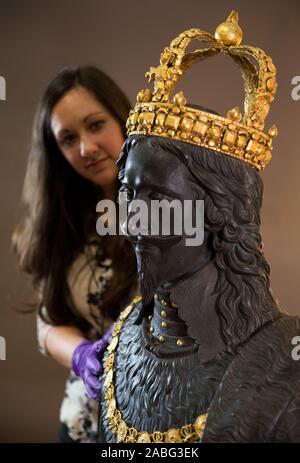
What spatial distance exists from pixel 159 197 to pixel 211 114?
0.17 meters

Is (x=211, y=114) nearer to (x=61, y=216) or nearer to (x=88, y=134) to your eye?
(x=88, y=134)

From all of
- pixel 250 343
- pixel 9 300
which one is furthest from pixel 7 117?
pixel 250 343

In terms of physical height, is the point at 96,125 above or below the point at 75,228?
above

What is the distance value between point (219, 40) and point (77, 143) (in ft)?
2.73

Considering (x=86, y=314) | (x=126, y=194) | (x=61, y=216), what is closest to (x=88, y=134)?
(x=61, y=216)

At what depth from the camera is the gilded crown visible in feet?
3.58

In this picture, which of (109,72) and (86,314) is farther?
(109,72)

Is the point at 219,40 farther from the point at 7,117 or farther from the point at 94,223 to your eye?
the point at 7,117

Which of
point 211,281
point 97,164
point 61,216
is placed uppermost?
point 97,164

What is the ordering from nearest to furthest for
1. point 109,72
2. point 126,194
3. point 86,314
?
1. point 126,194
2. point 86,314
3. point 109,72

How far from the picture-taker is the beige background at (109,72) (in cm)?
216

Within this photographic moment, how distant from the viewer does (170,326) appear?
1182mm

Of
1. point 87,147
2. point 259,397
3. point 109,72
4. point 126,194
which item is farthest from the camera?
point 109,72

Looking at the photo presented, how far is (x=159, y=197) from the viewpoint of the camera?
110cm
